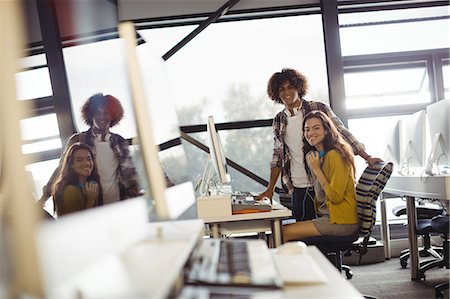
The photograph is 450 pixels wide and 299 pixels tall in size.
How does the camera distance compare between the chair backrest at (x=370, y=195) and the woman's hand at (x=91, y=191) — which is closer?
the woman's hand at (x=91, y=191)

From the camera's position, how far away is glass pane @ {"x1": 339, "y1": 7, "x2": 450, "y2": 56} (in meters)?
4.92

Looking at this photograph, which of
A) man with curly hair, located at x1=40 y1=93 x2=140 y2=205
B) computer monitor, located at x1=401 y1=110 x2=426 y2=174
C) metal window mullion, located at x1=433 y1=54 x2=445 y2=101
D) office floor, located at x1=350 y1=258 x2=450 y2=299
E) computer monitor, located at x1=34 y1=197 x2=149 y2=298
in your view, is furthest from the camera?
metal window mullion, located at x1=433 y1=54 x2=445 y2=101

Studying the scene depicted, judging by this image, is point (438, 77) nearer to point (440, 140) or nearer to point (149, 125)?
point (440, 140)

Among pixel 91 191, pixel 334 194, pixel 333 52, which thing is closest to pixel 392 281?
pixel 334 194

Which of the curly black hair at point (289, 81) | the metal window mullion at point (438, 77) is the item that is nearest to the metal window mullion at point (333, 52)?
the metal window mullion at point (438, 77)

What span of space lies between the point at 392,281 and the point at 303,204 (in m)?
1.06

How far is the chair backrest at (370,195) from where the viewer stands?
2.70m

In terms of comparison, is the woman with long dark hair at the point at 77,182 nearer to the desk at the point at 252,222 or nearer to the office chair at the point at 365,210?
the desk at the point at 252,222

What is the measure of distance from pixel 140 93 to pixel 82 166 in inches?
10.2

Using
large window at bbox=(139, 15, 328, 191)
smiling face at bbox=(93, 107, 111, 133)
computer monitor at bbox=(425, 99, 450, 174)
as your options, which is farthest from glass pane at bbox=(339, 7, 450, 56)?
smiling face at bbox=(93, 107, 111, 133)

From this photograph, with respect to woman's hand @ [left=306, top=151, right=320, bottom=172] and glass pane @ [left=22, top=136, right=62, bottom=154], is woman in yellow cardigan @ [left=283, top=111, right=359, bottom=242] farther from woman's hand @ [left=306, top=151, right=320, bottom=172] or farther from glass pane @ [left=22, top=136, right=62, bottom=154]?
glass pane @ [left=22, top=136, right=62, bottom=154]

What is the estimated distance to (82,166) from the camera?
3.66 ft

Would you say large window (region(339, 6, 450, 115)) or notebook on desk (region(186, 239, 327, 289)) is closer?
notebook on desk (region(186, 239, 327, 289))

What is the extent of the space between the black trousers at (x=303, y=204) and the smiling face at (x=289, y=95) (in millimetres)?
603
